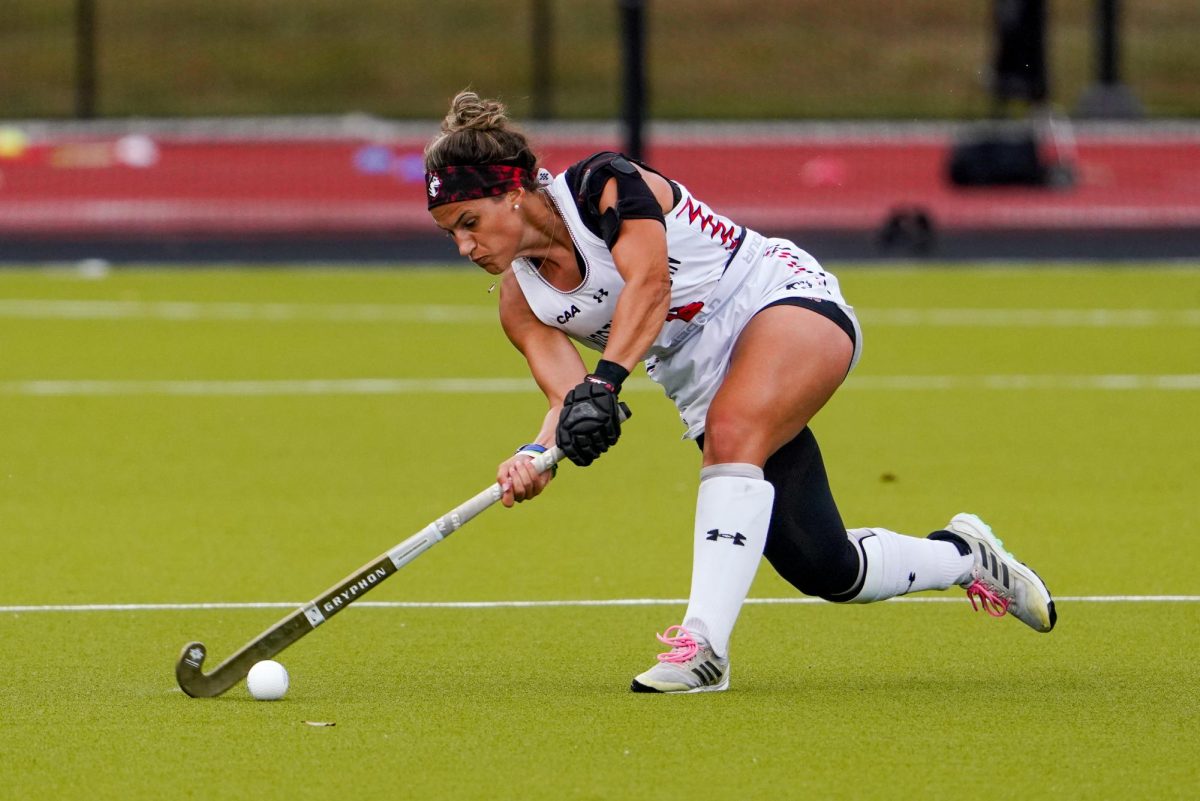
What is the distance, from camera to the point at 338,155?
85.9ft

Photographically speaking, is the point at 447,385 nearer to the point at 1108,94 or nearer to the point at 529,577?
the point at 529,577

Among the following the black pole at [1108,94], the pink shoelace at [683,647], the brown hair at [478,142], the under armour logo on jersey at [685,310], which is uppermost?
the brown hair at [478,142]

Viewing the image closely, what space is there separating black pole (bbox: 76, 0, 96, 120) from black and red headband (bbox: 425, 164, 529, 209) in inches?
887

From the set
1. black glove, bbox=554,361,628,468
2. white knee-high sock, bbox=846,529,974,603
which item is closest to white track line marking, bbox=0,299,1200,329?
white knee-high sock, bbox=846,529,974,603

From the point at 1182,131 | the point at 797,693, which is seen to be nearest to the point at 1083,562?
the point at 797,693

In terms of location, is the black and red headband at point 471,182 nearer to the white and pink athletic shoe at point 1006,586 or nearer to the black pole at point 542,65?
the white and pink athletic shoe at point 1006,586

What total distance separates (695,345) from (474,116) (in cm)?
86

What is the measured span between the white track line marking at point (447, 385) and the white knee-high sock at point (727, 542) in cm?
667

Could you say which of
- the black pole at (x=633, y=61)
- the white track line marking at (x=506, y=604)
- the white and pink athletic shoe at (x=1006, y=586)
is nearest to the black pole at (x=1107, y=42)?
the black pole at (x=633, y=61)

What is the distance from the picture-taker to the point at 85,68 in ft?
88.7

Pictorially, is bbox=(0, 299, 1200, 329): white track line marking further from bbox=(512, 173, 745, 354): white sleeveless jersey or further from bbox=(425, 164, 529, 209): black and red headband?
bbox=(425, 164, 529, 209): black and red headband

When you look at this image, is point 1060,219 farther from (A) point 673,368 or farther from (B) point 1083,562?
(A) point 673,368

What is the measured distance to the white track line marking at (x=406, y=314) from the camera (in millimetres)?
14961

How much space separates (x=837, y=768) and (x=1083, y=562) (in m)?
3.04
